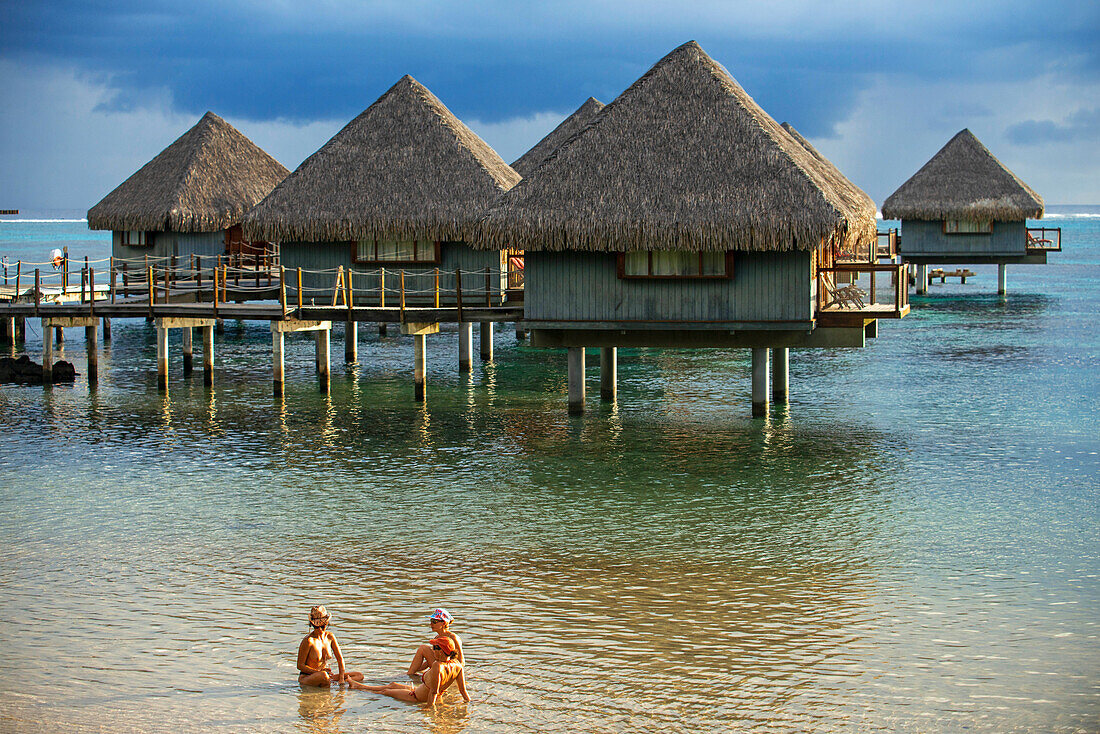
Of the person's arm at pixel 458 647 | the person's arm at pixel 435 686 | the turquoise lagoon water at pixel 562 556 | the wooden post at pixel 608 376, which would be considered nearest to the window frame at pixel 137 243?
the turquoise lagoon water at pixel 562 556

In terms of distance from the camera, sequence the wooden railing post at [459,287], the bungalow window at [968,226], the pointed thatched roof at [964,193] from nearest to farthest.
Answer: the wooden railing post at [459,287] → the pointed thatched roof at [964,193] → the bungalow window at [968,226]

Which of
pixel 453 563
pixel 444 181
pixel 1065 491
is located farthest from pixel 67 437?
pixel 1065 491

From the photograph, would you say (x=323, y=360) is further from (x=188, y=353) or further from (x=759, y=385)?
(x=759, y=385)

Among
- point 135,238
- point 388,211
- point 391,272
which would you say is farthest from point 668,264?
point 135,238

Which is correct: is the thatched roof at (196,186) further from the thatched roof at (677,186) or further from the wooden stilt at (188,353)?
the thatched roof at (677,186)

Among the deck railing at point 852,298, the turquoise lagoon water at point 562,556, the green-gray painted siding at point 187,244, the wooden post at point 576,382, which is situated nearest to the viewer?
the turquoise lagoon water at point 562,556

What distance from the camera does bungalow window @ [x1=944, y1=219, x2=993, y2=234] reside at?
163ft

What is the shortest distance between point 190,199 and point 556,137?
11146mm

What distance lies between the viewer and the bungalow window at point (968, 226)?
A: 49625mm

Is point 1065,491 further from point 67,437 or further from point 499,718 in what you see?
point 67,437

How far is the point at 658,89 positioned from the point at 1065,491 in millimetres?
9674

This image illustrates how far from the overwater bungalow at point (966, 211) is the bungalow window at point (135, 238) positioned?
2851 centimetres

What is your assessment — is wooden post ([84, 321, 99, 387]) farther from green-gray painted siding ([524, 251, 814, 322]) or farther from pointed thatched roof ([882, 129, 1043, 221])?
pointed thatched roof ([882, 129, 1043, 221])

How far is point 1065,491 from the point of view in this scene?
58.5 feet
